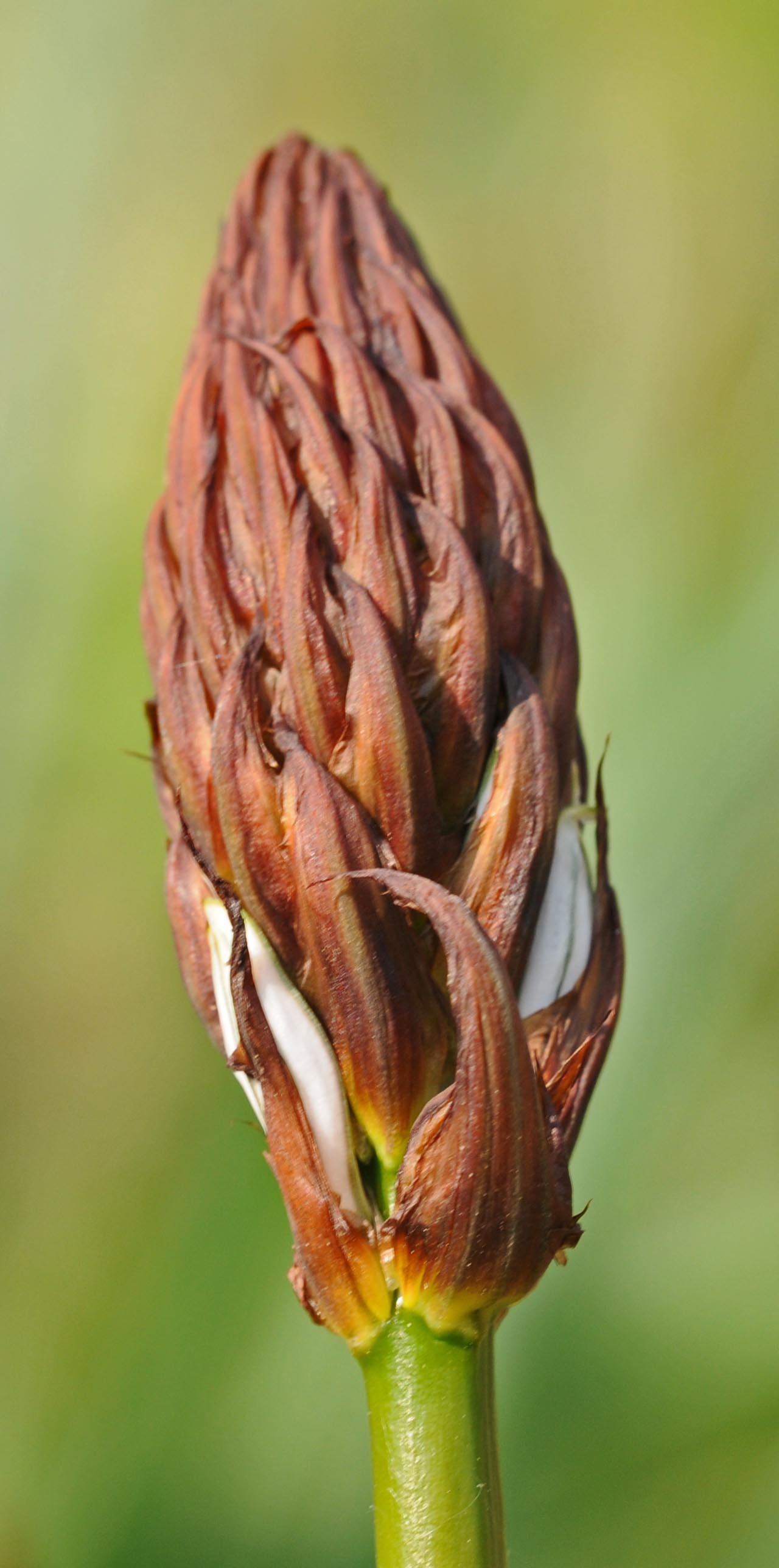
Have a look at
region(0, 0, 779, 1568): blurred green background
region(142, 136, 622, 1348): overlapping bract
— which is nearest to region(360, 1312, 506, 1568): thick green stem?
region(142, 136, 622, 1348): overlapping bract

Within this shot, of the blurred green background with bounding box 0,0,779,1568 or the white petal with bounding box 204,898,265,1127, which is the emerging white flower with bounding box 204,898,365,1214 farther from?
the blurred green background with bounding box 0,0,779,1568

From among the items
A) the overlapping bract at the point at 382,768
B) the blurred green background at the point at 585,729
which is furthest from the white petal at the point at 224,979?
the blurred green background at the point at 585,729

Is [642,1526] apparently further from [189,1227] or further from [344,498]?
[344,498]

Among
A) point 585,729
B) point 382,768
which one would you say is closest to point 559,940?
point 382,768

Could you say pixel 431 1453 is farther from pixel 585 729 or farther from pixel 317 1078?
pixel 585 729

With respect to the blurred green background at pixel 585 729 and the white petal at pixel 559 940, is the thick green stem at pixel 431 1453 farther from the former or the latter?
the blurred green background at pixel 585 729

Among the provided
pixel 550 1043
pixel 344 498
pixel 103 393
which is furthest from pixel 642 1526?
pixel 103 393

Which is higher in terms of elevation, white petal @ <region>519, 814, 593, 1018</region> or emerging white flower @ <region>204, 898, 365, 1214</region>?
white petal @ <region>519, 814, 593, 1018</region>

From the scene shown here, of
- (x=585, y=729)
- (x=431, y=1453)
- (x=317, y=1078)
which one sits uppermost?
(x=585, y=729)
